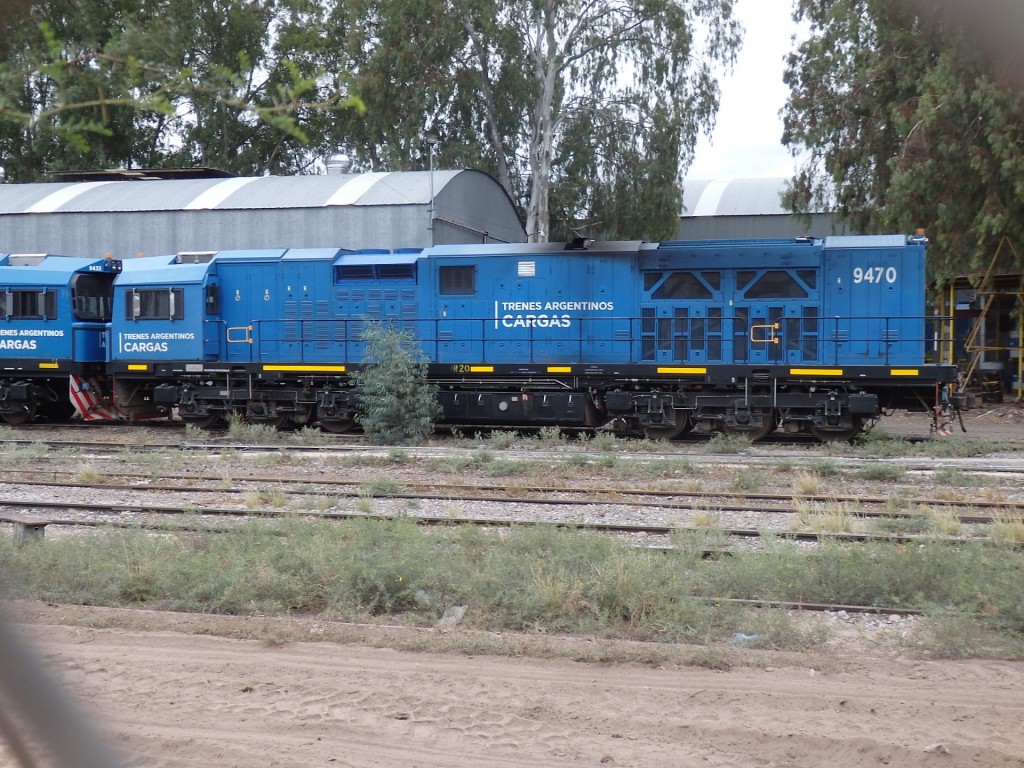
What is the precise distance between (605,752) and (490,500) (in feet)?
23.7

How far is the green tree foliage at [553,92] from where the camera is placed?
3553cm

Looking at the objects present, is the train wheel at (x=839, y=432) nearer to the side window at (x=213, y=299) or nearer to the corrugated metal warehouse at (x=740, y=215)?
the side window at (x=213, y=299)

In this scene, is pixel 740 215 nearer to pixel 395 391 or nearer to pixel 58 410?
pixel 395 391

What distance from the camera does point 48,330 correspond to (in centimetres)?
2128

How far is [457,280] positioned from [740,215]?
24706 millimetres

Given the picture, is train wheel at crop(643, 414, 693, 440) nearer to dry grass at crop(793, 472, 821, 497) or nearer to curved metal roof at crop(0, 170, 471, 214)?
dry grass at crop(793, 472, 821, 497)

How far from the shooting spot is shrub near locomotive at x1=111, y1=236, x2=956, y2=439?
17375 mm

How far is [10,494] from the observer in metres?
12.7

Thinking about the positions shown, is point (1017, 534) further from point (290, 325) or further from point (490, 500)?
point (290, 325)

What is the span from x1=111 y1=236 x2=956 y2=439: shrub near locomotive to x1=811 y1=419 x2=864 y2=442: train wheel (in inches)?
2.4

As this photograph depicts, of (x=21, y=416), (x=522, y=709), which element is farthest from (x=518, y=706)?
(x=21, y=416)

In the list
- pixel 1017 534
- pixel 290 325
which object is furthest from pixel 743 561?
pixel 290 325

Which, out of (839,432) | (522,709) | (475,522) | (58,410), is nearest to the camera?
(522,709)

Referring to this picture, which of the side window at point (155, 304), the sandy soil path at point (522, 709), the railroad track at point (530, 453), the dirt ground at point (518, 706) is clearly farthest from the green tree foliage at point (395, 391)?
the sandy soil path at point (522, 709)
